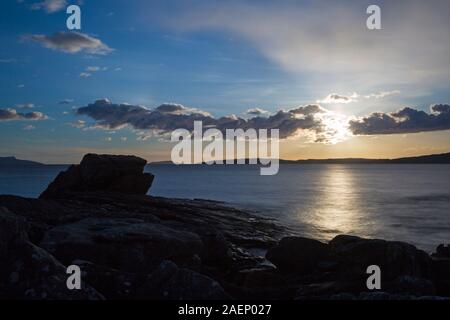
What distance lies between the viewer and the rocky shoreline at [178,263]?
9180 millimetres

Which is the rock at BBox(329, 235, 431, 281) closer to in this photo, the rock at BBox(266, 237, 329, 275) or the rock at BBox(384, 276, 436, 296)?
the rock at BBox(266, 237, 329, 275)

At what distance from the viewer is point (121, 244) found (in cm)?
1432

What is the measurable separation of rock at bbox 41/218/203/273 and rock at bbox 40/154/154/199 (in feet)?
106

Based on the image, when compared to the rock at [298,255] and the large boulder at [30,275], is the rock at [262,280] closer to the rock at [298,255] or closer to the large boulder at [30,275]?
the rock at [298,255]

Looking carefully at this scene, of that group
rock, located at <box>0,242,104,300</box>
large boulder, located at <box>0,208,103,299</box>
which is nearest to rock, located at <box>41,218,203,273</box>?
large boulder, located at <box>0,208,103,299</box>

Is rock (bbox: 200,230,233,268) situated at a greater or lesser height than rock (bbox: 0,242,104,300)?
lesser

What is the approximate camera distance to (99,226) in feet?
51.6

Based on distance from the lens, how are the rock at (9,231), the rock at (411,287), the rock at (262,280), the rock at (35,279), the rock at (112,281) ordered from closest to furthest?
the rock at (35,279), the rock at (9,231), the rock at (112,281), the rock at (411,287), the rock at (262,280)

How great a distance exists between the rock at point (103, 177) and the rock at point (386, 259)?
113ft

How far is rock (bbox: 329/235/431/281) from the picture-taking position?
58.4 feet

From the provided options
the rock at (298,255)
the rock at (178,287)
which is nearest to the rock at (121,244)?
the rock at (178,287)

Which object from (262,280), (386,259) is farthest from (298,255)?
(262,280)
